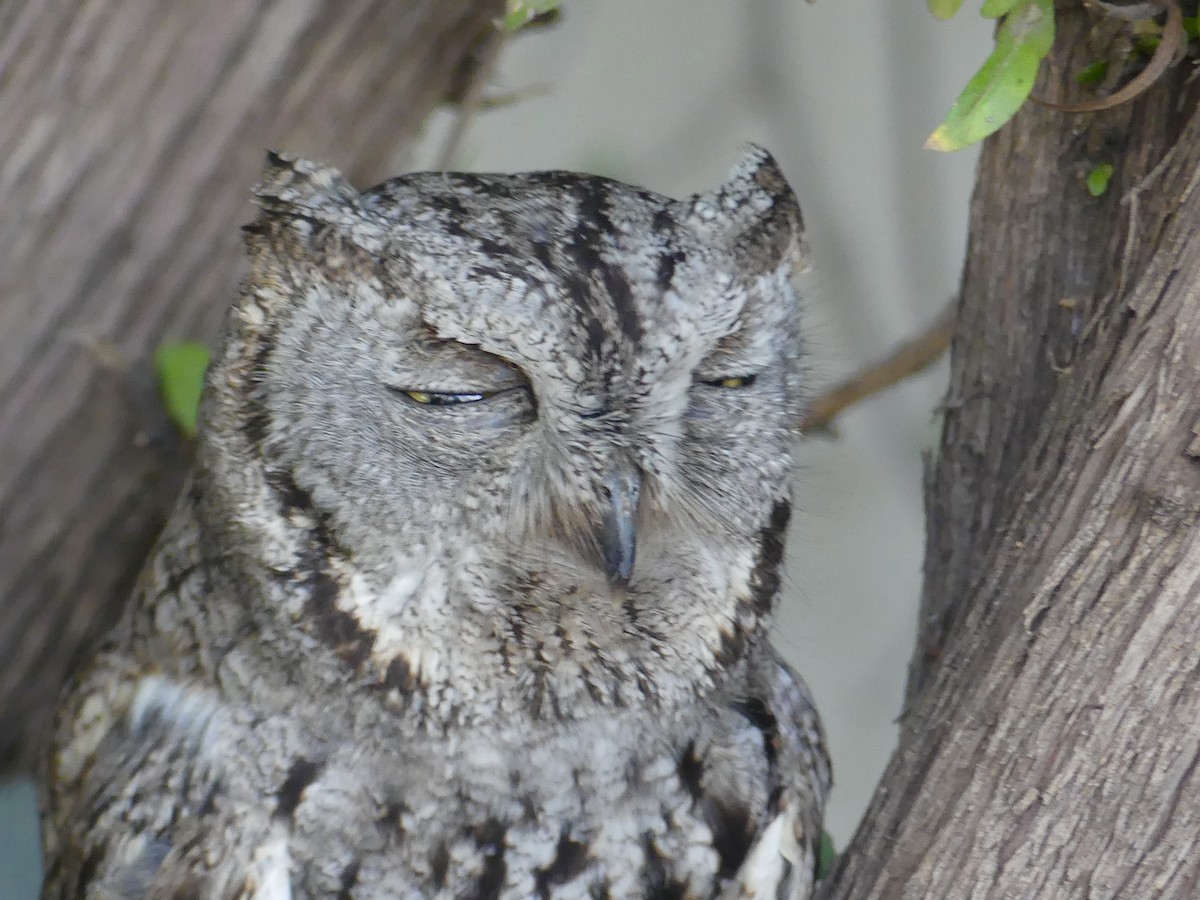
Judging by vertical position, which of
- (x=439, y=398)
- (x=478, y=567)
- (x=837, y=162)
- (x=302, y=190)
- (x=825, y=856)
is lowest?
(x=825, y=856)

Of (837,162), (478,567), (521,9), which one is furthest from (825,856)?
(837,162)

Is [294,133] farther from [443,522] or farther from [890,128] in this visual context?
[890,128]

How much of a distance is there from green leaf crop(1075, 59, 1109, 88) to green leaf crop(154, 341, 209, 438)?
47.6 inches

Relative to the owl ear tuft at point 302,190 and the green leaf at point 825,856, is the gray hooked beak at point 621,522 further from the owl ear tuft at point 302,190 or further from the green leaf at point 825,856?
the green leaf at point 825,856

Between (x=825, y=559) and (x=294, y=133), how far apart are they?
1.83 metres

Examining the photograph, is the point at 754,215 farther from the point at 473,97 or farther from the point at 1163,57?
the point at 473,97

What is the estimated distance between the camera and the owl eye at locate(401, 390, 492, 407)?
115 centimetres

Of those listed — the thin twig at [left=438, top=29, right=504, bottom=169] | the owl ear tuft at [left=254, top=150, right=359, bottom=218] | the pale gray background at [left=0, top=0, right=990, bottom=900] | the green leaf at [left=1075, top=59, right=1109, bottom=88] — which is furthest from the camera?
the pale gray background at [left=0, top=0, right=990, bottom=900]

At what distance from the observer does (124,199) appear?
1897 millimetres

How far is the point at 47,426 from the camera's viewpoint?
1943 mm

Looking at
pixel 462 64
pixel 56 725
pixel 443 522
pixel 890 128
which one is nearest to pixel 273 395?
pixel 443 522

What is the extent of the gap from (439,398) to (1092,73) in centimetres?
78

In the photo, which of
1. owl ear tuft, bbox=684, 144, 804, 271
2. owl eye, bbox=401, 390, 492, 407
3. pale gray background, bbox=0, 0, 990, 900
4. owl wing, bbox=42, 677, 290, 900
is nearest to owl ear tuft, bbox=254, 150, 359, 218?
owl eye, bbox=401, 390, 492, 407

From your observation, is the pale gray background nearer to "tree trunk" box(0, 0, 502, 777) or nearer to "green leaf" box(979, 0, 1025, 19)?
"tree trunk" box(0, 0, 502, 777)
